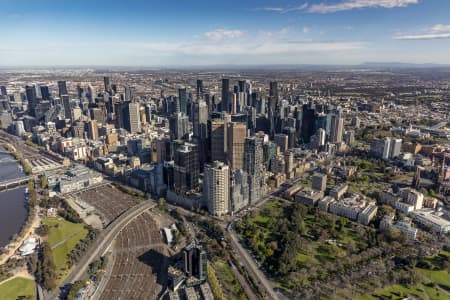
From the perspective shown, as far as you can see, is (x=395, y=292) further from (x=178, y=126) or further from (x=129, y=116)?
(x=129, y=116)

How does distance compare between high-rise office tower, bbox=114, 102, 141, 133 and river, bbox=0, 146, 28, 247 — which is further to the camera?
high-rise office tower, bbox=114, 102, 141, 133

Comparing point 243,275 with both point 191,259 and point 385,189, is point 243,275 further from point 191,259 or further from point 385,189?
point 385,189

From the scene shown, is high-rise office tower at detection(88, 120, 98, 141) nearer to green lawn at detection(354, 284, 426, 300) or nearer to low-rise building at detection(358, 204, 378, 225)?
low-rise building at detection(358, 204, 378, 225)

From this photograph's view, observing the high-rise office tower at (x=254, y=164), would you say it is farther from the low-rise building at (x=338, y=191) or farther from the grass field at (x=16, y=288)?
the grass field at (x=16, y=288)

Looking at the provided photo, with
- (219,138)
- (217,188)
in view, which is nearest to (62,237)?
(217,188)

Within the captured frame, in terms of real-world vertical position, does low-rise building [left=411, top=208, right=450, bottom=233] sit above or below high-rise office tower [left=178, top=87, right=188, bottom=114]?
below

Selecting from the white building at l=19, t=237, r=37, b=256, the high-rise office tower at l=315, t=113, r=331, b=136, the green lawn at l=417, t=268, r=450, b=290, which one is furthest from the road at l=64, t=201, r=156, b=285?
the high-rise office tower at l=315, t=113, r=331, b=136
